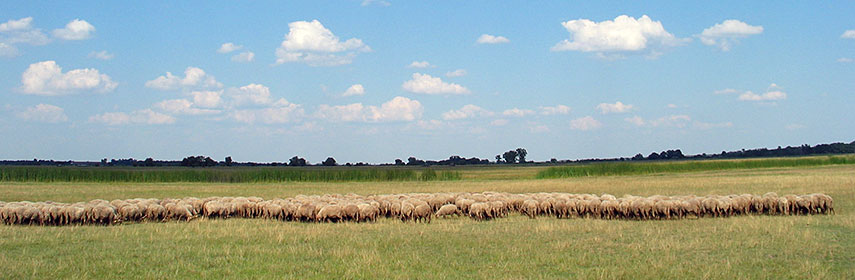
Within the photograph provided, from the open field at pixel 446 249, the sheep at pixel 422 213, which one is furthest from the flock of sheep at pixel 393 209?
the open field at pixel 446 249

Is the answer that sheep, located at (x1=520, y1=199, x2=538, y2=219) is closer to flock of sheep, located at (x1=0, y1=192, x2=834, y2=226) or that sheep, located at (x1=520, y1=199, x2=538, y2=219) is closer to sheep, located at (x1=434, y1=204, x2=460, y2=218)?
flock of sheep, located at (x1=0, y1=192, x2=834, y2=226)

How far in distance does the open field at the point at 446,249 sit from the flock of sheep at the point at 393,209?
654 mm

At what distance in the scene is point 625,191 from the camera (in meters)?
32.7

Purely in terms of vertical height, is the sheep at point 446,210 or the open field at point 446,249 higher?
the sheep at point 446,210

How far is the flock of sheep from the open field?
65 centimetres

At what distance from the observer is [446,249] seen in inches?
503

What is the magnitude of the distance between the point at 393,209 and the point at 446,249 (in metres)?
6.39

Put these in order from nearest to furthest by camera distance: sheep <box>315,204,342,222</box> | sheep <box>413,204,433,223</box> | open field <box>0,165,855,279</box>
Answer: open field <box>0,165,855,279</box> < sheep <box>315,204,342,222</box> < sheep <box>413,204,433,223</box>

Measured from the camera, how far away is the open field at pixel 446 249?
1051cm

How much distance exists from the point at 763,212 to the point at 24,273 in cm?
1764

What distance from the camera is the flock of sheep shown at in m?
17.8

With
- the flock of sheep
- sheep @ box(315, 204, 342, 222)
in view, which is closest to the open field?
sheep @ box(315, 204, 342, 222)

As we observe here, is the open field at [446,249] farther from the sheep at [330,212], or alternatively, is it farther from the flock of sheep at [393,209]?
the flock of sheep at [393,209]

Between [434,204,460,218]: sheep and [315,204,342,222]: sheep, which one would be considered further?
[434,204,460,218]: sheep
